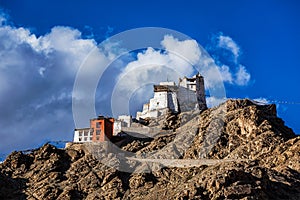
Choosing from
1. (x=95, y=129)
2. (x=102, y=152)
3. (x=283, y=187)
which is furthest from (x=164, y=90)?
(x=283, y=187)

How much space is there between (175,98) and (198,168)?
160 ft

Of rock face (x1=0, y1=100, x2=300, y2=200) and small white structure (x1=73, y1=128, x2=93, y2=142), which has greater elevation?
small white structure (x1=73, y1=128, x2=93, y2=142)

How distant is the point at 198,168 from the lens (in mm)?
85875

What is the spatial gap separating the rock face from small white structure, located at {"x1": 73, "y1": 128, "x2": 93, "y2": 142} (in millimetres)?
5643

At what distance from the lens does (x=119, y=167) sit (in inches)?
3617

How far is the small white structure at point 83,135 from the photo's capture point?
109 metres

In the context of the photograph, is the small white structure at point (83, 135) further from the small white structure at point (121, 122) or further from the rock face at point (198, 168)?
the small white structure at point (121, 122)

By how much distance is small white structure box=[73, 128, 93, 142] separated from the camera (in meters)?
109

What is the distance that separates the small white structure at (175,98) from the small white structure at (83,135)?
23672mm

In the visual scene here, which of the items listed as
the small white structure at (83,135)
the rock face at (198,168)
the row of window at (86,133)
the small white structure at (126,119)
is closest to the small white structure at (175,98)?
the small white structure at (126,119)

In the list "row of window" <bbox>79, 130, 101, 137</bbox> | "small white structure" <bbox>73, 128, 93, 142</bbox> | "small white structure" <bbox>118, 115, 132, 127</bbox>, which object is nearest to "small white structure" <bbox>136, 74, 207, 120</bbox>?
"small white structure" <bbox>118, 115, 132, 127</bbox>

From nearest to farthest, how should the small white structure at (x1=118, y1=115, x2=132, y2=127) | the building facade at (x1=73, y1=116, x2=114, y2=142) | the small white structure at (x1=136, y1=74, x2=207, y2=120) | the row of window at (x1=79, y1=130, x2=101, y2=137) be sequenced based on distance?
the building facade at (x1=73, y1=116, x2=114, y2=142)
the row of window at (x1=79, y1=130, x2=101, y2=137)
the small white structure at (x1=118, y1=115, x2=132, y2=127)
the small white structure at (x1=136, y1=74, x2=207, y2=120)

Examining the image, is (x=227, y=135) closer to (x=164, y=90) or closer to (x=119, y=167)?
(x=119, y=167)

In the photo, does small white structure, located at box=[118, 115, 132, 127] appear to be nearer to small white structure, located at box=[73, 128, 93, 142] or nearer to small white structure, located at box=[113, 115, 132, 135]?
small white structure, located at box=[113, 115, 132, 135]
